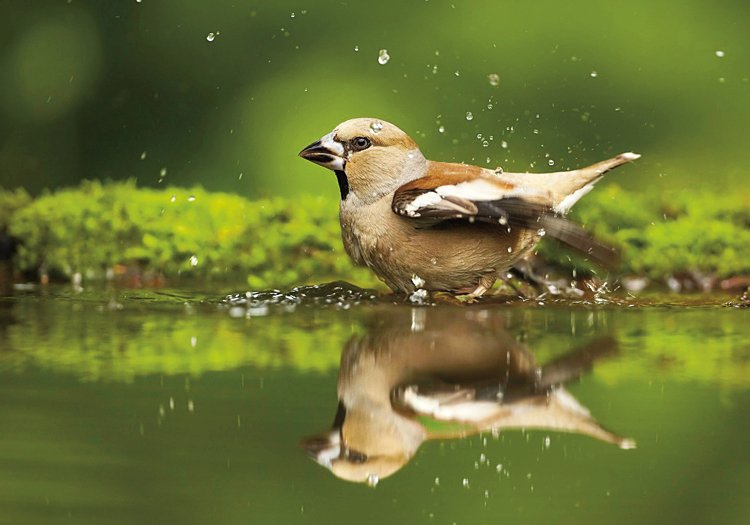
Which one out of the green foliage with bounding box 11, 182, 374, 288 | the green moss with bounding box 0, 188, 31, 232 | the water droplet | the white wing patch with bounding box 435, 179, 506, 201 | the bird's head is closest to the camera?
the white wing patch with bounding box 435, 179, 506, 201

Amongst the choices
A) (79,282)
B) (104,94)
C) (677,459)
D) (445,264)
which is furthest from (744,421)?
(104,94)

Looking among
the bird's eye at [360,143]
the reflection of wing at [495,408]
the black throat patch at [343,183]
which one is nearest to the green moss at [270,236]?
the black throat patch at [343,183]

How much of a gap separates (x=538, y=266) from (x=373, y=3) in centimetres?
287

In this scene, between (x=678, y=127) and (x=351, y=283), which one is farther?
(x=678, y=127)

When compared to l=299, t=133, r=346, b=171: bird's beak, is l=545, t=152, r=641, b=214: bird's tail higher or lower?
lower

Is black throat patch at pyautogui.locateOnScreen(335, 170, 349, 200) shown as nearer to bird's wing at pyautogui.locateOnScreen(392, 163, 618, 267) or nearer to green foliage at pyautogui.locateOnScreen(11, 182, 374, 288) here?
bird's wing at pyautogui.locateOnScreen(392, 163, 618, 267)

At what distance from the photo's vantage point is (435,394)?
2637 mm

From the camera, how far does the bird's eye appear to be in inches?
185

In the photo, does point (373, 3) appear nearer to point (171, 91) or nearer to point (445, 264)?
point (171, 91)

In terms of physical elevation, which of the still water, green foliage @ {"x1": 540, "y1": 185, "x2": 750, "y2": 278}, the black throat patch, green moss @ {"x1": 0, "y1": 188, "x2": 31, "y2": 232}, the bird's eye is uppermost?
the bird's eye

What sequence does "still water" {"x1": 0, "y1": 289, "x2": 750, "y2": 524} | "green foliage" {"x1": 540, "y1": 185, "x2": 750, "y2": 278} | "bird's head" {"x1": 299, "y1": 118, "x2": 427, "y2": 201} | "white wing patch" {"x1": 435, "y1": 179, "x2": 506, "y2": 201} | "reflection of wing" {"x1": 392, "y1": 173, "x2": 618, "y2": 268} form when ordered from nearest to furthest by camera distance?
"still water" {"x1": 0, "y1": 289, "x2": 750, "y2": 524} → "reflection of wing" {"x1": 392, "y1": 173, "x2": 618, "y2": 268} → "white wing patch" {"x1": 435, "y1": 179, "x2": 506, "y2": 201} → "bird's head" {"x1": 299, "y1": 118, "x2": 427, "y2": 201} → "green foliage" {"x1": 540, "y1": 185, "x2": 750, "y2": 278}

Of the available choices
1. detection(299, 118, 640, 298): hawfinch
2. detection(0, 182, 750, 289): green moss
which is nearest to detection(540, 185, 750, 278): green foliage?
detection(0, 182, 750, 289): green moss

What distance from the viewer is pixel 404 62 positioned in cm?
739

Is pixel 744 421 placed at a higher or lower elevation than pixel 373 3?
lower
